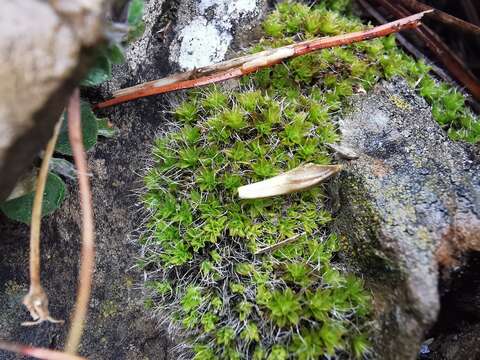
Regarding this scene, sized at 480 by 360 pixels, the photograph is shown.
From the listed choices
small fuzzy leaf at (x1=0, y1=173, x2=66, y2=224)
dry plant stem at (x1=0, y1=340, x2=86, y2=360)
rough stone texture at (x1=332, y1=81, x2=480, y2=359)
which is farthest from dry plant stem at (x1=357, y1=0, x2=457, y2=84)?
dry plant stem at (x1=0, y1=340, x2=86, y2=360)

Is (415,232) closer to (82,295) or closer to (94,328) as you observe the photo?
(82,295)

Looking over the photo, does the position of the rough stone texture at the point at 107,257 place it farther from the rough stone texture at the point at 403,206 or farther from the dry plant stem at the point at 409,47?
the dry plant stem at the point at 409,47

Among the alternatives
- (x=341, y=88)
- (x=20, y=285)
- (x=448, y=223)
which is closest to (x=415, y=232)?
(x=448, y=223)

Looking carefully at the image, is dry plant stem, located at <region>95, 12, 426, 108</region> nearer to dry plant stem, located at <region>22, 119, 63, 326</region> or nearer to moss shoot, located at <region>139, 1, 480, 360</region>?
moss shoot, located at <region>139, 1, 480, 360</region>

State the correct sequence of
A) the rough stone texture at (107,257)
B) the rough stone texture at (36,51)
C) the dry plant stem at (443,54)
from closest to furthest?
the rough stone texture at (36,51) < the rough stone texture at (107,257) < the dry plant stem at (443,54)

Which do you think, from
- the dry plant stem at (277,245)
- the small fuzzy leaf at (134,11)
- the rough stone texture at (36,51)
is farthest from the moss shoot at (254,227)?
the rough stone texture at (36,51)

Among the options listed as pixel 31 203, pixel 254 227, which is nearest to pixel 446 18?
pixel 254 227
